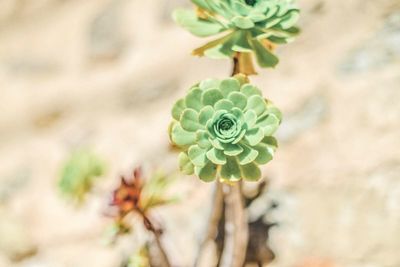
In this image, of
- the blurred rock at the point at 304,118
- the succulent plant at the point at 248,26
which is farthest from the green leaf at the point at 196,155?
the blurred rock at the point at 304,118

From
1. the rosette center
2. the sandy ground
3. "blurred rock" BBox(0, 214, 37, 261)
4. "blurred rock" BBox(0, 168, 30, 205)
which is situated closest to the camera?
the rosette center

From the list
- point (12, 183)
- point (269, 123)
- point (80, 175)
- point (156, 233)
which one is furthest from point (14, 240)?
point (269, 123)

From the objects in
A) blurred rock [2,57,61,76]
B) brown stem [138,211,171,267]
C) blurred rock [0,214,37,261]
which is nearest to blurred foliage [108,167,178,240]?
brown stem [138,211,171,267]

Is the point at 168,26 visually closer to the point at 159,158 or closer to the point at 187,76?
the point at 187,76

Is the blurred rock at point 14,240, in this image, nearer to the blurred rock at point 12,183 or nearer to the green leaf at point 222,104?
the blurred rock at point 12,183

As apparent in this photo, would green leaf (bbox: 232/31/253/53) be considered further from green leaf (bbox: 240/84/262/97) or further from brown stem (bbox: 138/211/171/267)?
brown stem (bbox: 138/211/171/267)

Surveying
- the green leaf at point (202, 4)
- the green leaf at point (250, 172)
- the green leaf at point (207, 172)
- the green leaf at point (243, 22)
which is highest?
the green leaf at point (202, 4)
